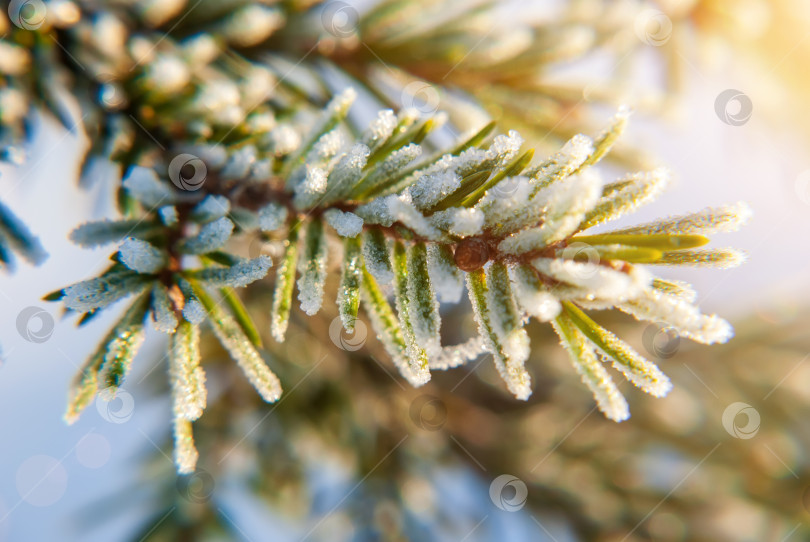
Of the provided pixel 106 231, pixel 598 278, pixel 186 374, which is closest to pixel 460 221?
pixel 598 278

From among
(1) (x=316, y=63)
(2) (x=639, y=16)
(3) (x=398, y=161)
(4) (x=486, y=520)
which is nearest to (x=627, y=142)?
(2) (x=639, y=16)

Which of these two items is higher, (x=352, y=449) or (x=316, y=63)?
(x=316, y=63)

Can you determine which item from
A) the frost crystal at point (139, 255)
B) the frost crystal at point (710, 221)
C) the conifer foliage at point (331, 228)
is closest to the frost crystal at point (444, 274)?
the conifer foliage at point (331, 228)

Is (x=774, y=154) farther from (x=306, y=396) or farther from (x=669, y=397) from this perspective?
(x=306, y=396)

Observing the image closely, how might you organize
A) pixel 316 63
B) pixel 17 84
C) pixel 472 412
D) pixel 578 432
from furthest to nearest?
pixel 472 412 → pixel 578 432 → pixel 316 63 → pixel 17 84

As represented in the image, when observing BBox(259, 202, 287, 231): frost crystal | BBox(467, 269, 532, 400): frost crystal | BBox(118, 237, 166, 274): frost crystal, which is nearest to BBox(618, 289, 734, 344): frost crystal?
BBox(467, 269, 532, 400): frost crystal

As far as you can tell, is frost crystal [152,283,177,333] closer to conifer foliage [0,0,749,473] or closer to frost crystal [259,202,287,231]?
conifer foliage [0,0,749,473]

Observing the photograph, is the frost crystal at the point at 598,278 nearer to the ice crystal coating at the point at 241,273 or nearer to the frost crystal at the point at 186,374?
the ice crystal coating at the point at 241,273
